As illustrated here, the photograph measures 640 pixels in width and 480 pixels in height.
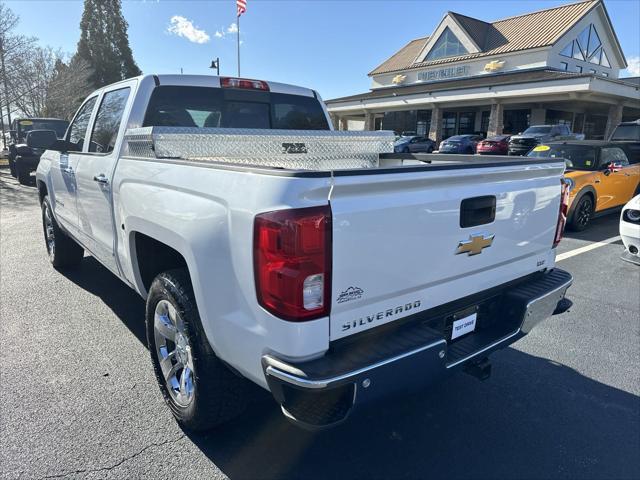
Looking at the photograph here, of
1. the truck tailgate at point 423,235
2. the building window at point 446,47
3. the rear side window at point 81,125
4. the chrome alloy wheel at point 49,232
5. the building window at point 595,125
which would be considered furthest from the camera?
the building window at point 446,47

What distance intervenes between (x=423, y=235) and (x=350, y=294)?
488mm

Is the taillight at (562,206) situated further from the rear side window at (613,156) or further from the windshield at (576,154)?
the rear side window at (613,156)

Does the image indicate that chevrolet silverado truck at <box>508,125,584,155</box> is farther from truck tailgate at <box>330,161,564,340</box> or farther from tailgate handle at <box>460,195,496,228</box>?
tailgate handle at <box>460,195,496,228</box>

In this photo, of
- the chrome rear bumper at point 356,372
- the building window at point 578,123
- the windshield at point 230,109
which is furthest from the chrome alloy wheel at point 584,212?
the building window at point 578,123

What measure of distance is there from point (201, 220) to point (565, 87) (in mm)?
27876

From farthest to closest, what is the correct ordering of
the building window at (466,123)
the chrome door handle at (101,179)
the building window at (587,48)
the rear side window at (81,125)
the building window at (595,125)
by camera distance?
the building window at (466,123)
the building window at (587,48)
the building window at (595,125)
the rear side window at (81,125)
the chrome door handle at (101,179)

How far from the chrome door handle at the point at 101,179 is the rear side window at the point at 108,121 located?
0.25 meters

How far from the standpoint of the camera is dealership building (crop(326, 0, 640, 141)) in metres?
28.5

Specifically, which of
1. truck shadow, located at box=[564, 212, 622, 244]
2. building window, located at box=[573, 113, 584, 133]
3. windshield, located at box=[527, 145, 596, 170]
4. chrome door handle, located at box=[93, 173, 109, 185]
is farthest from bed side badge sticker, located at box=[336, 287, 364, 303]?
building window, located at box=[573, 113, 584, 133]

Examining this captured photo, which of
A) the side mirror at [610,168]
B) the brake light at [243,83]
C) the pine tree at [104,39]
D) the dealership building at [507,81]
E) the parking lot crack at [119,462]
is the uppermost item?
the pine tree at [104,39]

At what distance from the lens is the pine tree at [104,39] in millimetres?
51094

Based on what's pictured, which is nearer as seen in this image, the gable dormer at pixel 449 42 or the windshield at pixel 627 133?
the windshield at pixel 627 133

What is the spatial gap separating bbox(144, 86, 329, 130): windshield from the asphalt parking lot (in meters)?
1.87

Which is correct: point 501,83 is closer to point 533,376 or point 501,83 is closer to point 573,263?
point 573,263
